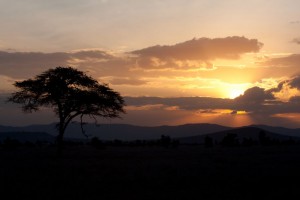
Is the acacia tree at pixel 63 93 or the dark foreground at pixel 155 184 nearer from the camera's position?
the dark foreground at pixel 155 184

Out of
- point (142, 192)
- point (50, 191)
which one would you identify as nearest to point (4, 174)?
point (50, 191)

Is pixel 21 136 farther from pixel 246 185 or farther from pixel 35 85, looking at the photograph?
pixel 246 185

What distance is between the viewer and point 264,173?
21.2 metres

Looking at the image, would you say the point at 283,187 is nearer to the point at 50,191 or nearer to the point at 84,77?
the point at 50,191

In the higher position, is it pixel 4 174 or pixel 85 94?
pixel 85 94

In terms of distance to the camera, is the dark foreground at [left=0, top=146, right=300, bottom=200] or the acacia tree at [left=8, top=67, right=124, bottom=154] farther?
the acacia tree at [left=8, top=67, right=124, bottom=154]

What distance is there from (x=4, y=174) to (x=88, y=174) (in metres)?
3.72

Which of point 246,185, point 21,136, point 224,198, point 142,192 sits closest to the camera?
point 224,198

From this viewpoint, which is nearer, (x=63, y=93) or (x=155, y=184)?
(x=155, y=184)

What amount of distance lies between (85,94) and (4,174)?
20.6 m

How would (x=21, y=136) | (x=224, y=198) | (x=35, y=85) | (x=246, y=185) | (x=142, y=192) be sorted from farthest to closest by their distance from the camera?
(x=21, y=136), (x=35, y=85), (x=246, y=185), (x=142, y=192), (x=224, y=198)

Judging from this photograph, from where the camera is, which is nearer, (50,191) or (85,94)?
(50,191)

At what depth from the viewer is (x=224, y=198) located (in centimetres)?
1461

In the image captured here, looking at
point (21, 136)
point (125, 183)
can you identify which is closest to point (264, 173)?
point (125, 183)
